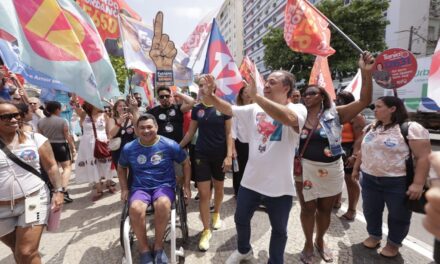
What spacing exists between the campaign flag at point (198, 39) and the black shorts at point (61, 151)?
2872mm

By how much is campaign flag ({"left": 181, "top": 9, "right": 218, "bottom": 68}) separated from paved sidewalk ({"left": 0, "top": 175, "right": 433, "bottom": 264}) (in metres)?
3.41

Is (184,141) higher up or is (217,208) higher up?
(184,141)

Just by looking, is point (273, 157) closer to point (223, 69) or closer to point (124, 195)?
point (124, 195)

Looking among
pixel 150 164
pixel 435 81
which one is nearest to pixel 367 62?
pixel 435 81

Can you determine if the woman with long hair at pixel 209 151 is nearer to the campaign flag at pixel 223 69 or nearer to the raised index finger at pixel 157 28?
the raised index finger at pixel 157 28

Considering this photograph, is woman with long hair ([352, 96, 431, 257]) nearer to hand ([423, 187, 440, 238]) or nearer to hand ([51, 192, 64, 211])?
hand ([423, 187, 440, 238])

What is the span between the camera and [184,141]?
11.7 feet

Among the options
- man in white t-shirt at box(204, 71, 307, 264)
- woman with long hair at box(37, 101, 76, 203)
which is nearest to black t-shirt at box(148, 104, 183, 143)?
man in white t-shirt at box(204, 71, 307, 264)

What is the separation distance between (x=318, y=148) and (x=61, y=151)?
390 cm

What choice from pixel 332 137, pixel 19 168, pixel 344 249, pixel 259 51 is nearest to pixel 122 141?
pixel 19 168

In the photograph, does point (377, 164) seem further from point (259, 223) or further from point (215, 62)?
point (215, 62)

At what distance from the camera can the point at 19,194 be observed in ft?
6.91

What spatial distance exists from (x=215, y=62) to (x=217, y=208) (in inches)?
108

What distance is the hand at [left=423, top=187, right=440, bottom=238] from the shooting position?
2.65 ft
